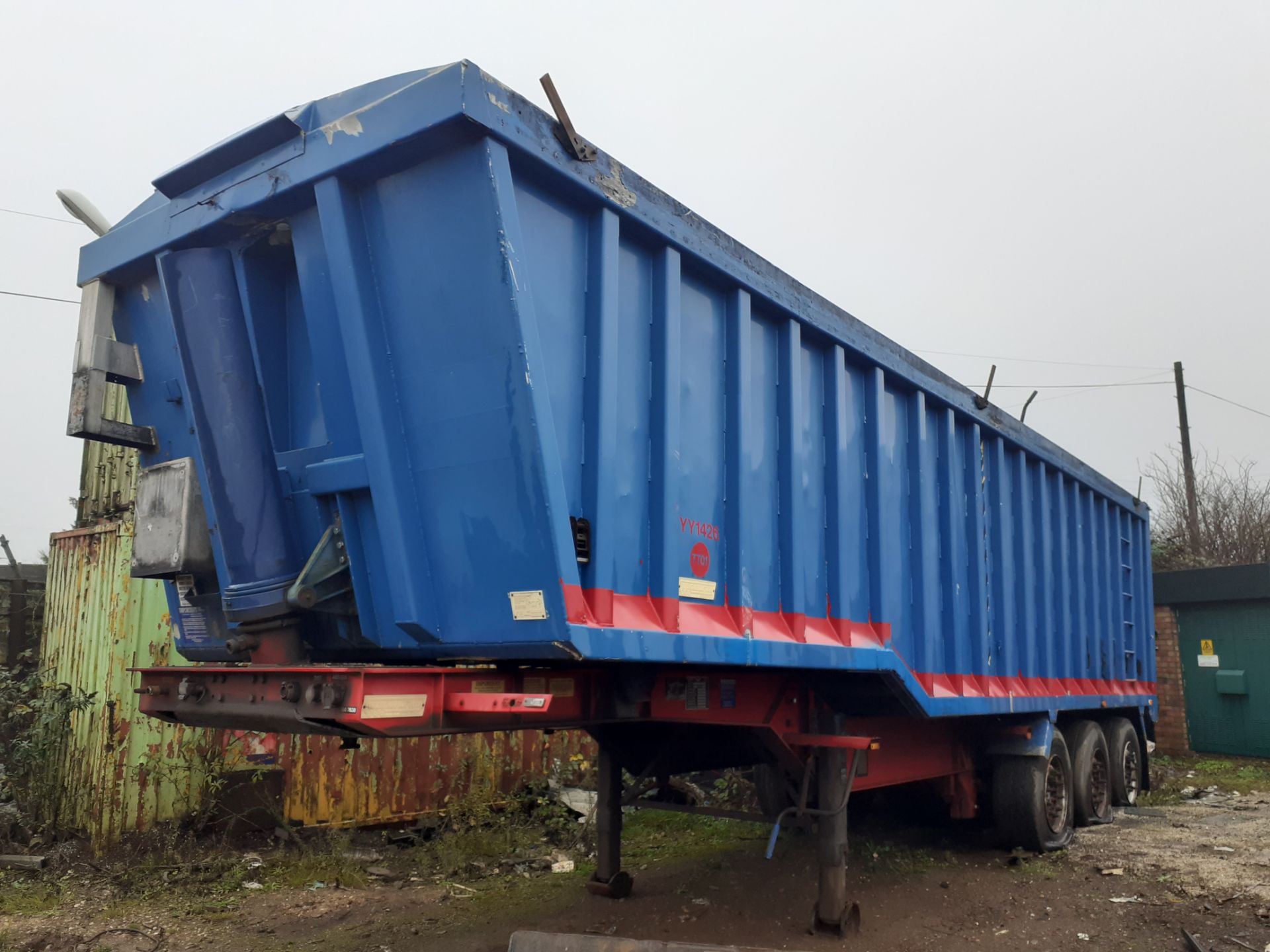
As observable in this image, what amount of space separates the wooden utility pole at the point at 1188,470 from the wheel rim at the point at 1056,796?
695 inches

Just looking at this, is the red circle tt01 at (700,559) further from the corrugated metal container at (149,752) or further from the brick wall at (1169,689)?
the brick wall at (1169,689)

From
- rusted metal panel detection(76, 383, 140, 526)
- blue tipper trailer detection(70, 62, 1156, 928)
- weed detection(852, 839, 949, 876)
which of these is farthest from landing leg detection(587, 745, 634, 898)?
rusted metal panel detection(76, 383, 140, 526)

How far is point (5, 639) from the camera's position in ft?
31.6

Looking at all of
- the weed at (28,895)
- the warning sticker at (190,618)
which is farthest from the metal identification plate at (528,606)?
the weed at (28,895)

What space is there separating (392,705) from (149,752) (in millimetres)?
4713

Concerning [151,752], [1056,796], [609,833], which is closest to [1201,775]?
[1056,796]

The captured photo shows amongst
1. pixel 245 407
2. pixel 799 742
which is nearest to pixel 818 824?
pixel 799 742

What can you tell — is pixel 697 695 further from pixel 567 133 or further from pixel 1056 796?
pixel 1056 796

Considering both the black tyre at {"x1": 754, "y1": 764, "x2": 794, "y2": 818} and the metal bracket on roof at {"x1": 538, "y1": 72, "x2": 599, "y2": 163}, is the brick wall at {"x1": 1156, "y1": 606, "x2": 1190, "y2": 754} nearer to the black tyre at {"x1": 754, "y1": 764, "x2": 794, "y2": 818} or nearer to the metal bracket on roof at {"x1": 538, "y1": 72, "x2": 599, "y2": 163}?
the black tyre at {"x1": 754, "y1": 764, "x2": 794, "y2": 818}

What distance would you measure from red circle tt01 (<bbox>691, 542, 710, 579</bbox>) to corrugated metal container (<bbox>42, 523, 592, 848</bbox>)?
428cm

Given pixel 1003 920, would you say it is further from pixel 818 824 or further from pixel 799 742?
pixel 799 742

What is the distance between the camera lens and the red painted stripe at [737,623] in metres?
3.15

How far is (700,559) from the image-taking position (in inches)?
146

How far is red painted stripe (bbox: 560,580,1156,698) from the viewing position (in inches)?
124
